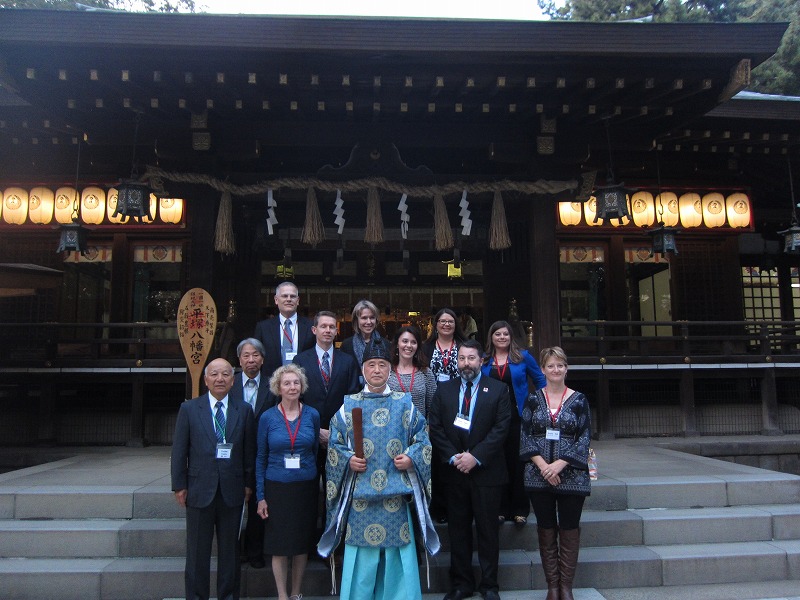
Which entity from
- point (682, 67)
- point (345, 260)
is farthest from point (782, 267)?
point (345, 260)

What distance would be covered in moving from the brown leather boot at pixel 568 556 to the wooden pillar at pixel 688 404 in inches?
214

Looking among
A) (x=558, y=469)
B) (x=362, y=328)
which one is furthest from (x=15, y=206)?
(x=558, y=469)

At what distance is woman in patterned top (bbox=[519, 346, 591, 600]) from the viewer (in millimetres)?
3680

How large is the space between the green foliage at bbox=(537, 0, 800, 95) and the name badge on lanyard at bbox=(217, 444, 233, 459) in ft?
48.8

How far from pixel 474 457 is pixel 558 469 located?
1.80ft

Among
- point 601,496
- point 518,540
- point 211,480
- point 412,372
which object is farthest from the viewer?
point 601,496

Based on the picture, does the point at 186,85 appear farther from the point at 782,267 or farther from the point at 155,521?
the point at 782,267

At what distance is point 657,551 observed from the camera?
4.48 m

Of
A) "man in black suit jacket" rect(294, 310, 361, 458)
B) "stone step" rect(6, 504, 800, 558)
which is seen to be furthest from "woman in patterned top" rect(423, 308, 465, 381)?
"stone step" rect(6, 504, 800, 558)

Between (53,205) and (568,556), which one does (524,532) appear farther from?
(53,205)

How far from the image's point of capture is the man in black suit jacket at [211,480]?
354 centimetres

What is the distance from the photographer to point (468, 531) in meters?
3.90

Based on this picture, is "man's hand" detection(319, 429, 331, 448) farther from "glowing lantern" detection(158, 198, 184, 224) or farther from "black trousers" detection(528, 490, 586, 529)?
"glowing lantern" detection(158, 198, 184, 224)

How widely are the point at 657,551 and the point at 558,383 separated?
6.15 ft
